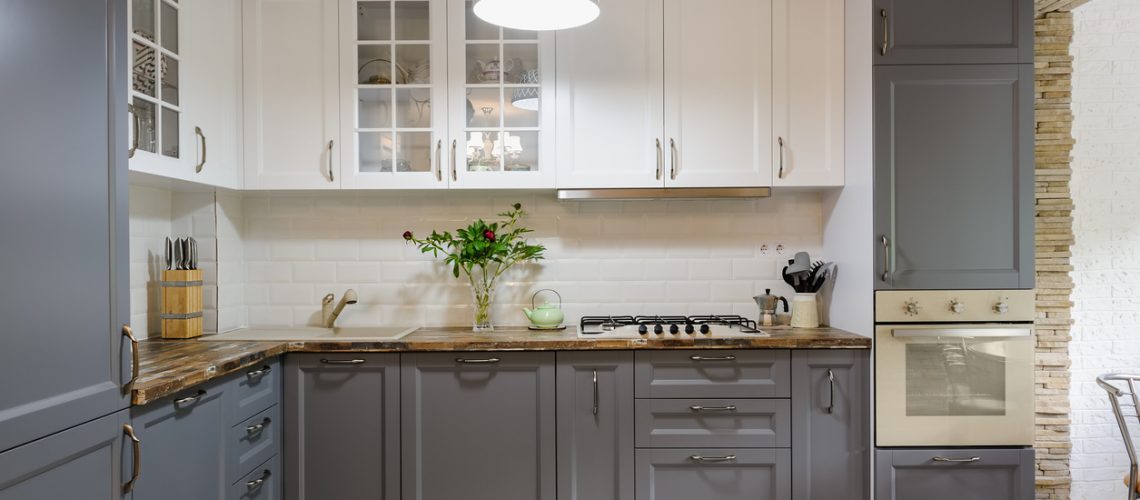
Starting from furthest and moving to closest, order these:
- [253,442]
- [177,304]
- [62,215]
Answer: [177,304] → [253,442] → [62,215]

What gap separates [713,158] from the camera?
2.62 metres

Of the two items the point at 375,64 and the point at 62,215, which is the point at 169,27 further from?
the point at 62,215

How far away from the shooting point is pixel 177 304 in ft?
8.11

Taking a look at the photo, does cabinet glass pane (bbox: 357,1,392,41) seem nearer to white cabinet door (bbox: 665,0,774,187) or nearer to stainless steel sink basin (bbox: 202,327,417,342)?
white cabinet door (bbox: 665,0,774,187)

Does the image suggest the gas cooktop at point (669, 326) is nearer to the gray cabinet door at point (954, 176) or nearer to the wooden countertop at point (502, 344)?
the wooden countertop at point (502, 344)

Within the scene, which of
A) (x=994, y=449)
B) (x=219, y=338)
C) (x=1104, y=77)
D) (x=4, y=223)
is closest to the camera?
(x=4, y=223)

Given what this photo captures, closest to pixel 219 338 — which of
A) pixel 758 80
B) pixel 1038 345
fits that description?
pixel 758 80

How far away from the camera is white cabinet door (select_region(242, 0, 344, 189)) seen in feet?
8.62

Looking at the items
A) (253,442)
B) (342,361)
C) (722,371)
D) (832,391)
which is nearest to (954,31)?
(832,391)

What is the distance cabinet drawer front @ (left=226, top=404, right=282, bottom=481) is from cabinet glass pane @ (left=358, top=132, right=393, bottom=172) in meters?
1.07

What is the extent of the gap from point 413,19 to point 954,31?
2.23 metres

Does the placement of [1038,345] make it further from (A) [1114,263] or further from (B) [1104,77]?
(B) [1104,77]

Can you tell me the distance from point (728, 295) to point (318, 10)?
7.53 feet

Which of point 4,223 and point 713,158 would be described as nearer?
point 4,223
